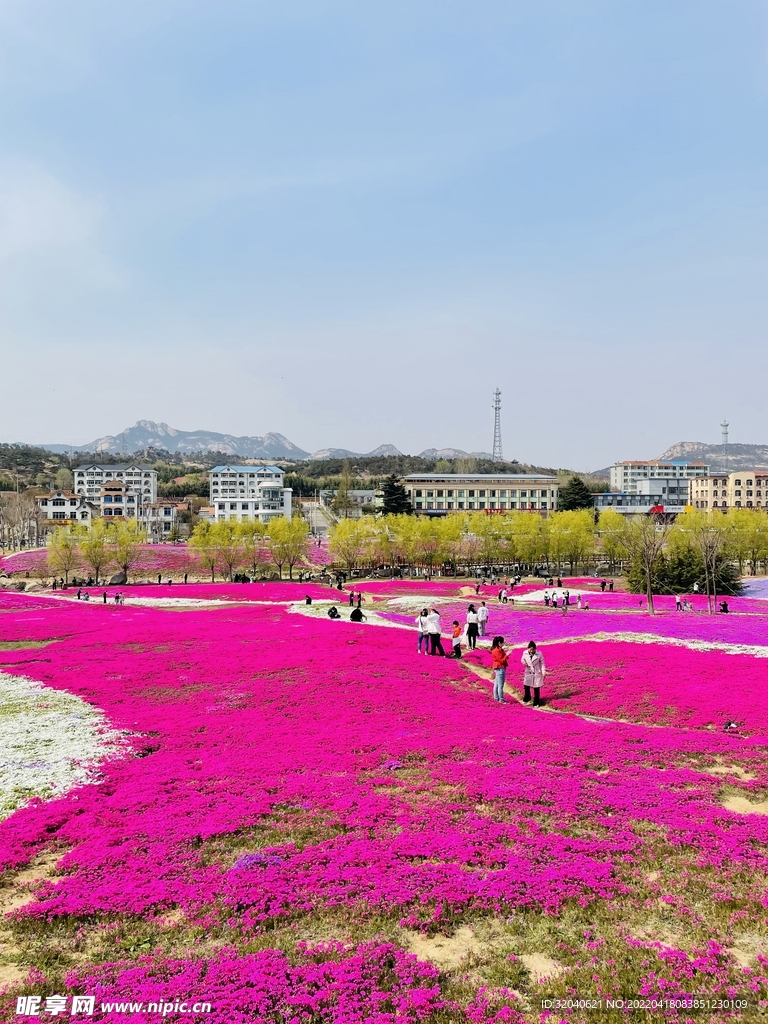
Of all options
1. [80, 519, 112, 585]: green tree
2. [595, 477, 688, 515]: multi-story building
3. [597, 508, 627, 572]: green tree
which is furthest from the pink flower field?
[595, 477, 688, 515]: multi-story building

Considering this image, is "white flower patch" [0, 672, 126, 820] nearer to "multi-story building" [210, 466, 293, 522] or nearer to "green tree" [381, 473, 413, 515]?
"green tree" [381, 473, 413, 515]

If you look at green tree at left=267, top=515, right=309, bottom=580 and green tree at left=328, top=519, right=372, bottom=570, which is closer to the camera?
green tree at left=267, top=515, right=309, bottom=580

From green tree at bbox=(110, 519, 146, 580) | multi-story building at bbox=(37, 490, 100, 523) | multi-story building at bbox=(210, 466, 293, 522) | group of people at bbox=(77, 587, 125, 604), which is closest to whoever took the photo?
group of people at bbox=(77, 587, 125, 604)

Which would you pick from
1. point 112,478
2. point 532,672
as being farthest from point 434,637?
point 112,478

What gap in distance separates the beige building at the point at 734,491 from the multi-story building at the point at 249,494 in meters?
110

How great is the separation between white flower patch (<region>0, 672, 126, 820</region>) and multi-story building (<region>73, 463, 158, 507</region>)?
173 metres

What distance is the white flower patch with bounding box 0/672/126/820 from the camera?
14.5m

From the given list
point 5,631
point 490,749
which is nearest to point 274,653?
point 490,749

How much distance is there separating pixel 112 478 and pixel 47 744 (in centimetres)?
18485

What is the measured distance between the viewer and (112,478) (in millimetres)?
187625

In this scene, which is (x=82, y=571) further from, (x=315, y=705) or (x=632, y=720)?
(x=632, y=720)

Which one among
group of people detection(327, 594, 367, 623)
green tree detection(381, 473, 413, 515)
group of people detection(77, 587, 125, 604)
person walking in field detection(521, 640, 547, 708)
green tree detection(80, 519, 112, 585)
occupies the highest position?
green tree detection(381, 473, 413, 515)

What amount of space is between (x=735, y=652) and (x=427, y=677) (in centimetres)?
1505

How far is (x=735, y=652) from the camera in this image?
29578 mm
